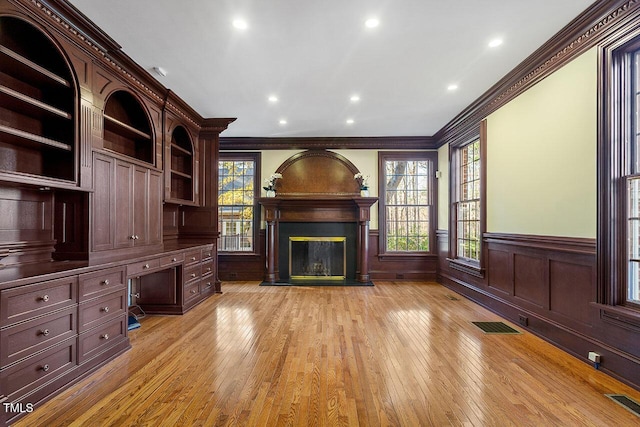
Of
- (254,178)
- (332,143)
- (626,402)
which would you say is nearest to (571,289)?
(626,402)

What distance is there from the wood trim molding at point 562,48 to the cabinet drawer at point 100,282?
4.53 meters

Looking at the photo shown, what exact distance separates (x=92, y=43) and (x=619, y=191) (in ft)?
15.4

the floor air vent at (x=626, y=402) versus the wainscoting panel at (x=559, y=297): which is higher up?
the wainscoting panel at (x=559, y=297)

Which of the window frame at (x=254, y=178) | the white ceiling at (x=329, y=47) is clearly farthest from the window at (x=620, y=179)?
the window frame at (x=254, y=178)

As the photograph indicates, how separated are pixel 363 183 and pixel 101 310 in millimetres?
4640

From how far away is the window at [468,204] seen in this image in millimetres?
4645

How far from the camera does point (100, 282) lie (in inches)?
98.8

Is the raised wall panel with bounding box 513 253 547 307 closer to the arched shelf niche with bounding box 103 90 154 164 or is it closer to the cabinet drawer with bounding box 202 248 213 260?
the cabinet drawer with bounding box 202 248 213 260

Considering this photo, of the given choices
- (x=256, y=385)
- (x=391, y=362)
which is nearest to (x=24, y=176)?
(x=256, y=385)

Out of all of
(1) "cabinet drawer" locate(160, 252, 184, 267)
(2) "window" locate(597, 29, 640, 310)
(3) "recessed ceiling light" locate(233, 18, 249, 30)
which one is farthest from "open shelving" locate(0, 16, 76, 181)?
(2) "window" locate(597, 29, 640, 310)

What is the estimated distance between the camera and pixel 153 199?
3.75 m

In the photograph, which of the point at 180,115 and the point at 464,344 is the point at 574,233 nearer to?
the point at 464,344

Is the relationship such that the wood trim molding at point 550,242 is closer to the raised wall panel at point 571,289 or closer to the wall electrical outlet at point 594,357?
the raised wall panel at point 571,289

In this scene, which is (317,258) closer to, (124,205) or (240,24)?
(124,205)
